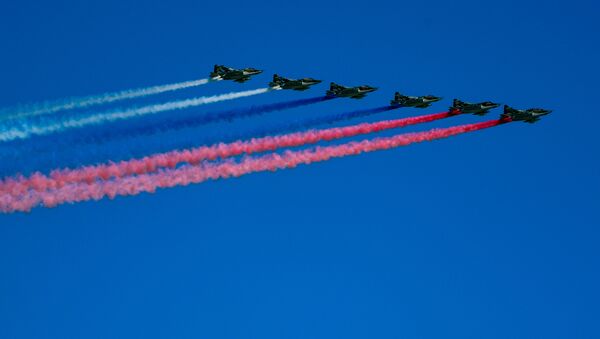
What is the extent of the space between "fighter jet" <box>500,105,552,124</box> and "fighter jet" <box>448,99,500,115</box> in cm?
200

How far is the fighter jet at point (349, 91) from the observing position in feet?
296

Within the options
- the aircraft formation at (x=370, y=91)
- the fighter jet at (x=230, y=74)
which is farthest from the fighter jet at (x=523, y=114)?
the fighter jet at (x=230, y=74)

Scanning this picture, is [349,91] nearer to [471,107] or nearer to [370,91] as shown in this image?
[370,91]

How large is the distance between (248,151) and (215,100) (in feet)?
13.5

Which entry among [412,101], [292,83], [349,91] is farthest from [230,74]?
[412,101]

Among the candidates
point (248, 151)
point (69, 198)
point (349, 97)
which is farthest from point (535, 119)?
point (69, 198)

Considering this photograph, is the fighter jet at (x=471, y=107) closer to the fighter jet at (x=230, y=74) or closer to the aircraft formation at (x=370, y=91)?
the aircraft formation at (x=370, y=91)

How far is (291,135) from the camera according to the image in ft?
292

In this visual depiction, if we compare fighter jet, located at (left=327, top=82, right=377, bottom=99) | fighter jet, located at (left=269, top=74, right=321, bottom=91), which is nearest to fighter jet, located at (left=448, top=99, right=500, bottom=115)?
fighter jet, located at (left=327, top=82, right=377, bottom=99)

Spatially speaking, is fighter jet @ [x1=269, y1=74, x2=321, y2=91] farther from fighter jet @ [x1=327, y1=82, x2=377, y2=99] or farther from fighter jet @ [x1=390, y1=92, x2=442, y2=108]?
fighter jet @ [x1=390, y1=92, x2=442, y2=108]

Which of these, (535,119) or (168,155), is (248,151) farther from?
(535,119)

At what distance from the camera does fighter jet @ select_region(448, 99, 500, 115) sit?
316ft

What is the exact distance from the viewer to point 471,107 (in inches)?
3797

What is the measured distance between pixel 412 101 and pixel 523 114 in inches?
441
